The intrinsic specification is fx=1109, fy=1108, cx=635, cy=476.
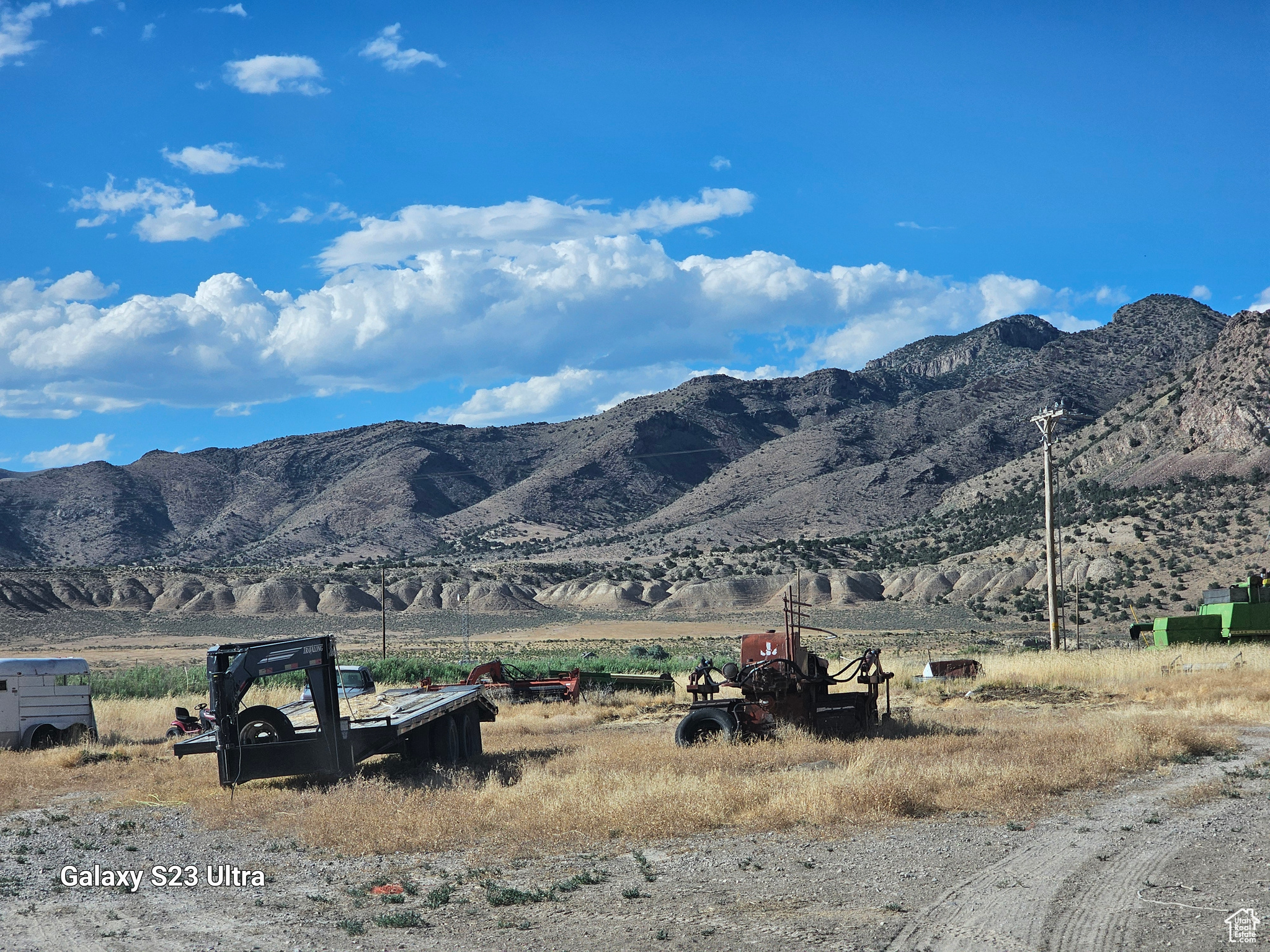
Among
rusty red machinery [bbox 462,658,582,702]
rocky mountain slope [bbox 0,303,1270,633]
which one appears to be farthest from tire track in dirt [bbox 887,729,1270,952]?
rocky mountain slope [bbox 0,303,1270,633]

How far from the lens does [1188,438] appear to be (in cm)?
8550

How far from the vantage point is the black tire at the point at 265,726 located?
14.2 metres

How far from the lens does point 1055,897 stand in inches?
336

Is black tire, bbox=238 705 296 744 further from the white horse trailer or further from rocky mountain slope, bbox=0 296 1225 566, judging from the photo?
rocky mountain slope, bbox=0 296 1225 566

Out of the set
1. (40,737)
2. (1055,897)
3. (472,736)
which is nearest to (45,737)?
(40,737)

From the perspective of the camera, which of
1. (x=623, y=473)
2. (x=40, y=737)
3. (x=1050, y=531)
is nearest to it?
(x=40, y=737)

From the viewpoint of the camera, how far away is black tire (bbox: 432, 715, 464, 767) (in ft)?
55.4

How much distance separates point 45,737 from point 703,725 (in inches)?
492

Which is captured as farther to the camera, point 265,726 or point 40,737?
point 40,737

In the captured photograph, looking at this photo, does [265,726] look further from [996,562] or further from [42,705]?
[996,562]

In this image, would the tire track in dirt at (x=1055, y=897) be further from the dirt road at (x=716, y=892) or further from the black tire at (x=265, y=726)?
the black tire at (x=265, y=726)

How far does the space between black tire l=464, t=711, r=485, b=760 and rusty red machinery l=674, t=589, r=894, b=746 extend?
129 inches

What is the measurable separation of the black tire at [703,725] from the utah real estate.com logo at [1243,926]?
33.9 ft

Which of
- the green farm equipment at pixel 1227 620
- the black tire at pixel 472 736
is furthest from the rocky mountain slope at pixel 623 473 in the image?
the black tire at pixel 472 736
